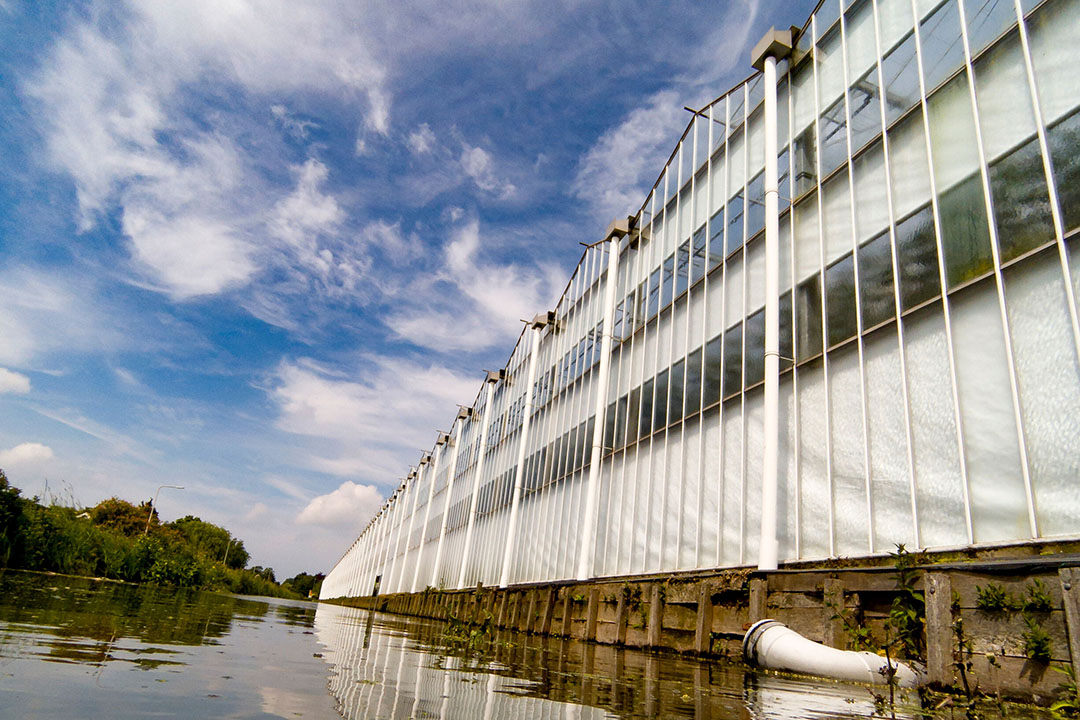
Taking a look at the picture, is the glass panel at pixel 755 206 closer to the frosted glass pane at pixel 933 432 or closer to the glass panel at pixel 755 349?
the glass panel at pixel 755 349

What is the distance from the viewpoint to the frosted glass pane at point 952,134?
945 centimetres

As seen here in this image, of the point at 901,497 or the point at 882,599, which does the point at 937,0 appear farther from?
the point at 882,599

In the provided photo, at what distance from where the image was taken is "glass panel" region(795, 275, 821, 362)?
1172 centimetres

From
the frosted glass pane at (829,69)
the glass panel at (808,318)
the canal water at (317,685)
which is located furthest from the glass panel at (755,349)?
the canal water at (317,685)

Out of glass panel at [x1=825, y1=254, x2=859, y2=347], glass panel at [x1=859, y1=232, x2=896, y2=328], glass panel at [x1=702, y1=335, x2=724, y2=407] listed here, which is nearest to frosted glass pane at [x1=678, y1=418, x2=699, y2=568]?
glass panel at [x1=702, y1=335, x2=724, y2=407]

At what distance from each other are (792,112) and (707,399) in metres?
6.82

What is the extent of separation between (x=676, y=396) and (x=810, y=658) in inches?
361

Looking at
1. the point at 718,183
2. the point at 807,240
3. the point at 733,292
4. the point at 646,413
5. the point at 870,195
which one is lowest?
the point at 646,413

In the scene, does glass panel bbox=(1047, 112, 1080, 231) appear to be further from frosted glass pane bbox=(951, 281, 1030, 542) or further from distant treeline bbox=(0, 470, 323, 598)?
distant treeline bbox=(0, 470, 323, 598)

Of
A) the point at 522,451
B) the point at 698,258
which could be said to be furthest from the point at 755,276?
the point at 522,451

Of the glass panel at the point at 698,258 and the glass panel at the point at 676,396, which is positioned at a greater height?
the glass panel at the point at 698,258

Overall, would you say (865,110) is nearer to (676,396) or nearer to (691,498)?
(676,396)

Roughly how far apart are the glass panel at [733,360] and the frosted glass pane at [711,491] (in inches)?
27.9

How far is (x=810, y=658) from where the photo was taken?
7.45 metres
